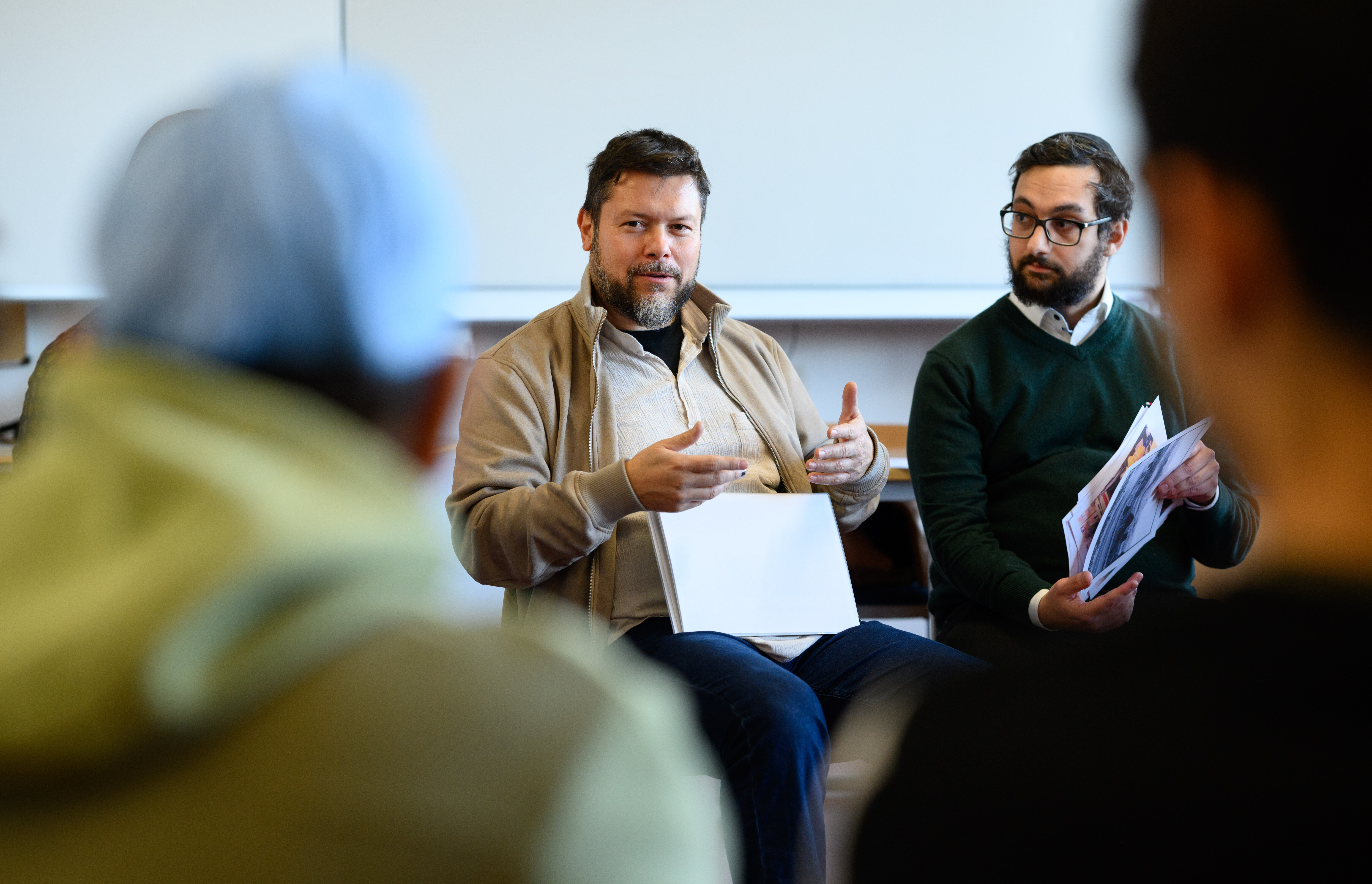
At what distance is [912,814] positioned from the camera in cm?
46

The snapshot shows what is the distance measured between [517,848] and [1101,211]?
188 cm

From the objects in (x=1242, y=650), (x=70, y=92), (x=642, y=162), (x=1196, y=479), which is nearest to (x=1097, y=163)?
(x=1196, y=479)

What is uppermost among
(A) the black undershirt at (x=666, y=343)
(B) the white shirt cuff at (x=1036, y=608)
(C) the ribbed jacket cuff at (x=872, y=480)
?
(A) the black undershirt at (x=666, y=343)

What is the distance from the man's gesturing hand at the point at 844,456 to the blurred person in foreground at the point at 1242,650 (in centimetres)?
140

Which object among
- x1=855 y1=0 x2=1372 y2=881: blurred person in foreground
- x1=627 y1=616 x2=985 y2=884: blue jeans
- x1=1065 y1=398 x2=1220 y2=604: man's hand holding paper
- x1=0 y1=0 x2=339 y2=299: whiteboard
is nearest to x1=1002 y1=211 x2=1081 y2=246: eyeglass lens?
x1=1065 y1=398 x2=1220 y2=604: man's hand holding paper

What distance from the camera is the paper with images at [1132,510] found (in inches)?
61.8

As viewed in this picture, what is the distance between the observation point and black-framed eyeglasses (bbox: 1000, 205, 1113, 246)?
2.02m

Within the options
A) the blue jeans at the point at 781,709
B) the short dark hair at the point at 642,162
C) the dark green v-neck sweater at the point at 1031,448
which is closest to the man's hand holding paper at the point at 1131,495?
the dark green v-neck sweater at the point at 1031,448

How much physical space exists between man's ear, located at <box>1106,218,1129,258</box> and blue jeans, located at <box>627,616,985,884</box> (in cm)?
82

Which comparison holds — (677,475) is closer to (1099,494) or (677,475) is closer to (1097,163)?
(1099,494)

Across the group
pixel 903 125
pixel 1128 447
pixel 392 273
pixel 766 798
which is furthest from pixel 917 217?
pixel 392 273

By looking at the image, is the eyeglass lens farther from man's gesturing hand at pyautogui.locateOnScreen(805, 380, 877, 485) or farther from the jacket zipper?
the jacket zipper

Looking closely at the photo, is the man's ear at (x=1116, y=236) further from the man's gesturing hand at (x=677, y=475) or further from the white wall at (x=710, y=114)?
the white wall at (x=710, y=114)

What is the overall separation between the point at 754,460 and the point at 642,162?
1.95ft
